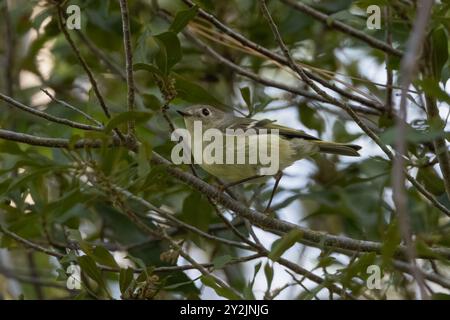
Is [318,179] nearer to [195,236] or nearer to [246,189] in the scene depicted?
[246,189]

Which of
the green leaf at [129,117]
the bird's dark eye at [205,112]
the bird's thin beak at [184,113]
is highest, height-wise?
the bird's dark eye at [205,112]

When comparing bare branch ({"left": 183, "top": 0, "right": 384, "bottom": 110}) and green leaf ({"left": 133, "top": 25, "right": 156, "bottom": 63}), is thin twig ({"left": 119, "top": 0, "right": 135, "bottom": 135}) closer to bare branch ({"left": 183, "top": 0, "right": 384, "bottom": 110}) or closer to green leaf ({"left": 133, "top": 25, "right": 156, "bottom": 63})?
green leaf ({"left": 133, "top": 25, "right": 156, "bottom": 63})

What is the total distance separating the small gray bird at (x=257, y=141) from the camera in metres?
3.96

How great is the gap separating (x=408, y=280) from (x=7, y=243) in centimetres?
212

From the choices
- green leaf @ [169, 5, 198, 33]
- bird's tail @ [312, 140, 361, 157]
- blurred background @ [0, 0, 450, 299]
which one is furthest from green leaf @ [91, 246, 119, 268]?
bird's tail @ [312, 140, 361, 157]

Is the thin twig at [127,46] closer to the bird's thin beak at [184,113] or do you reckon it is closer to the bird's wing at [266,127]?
the bird's thin beak at [184,113]

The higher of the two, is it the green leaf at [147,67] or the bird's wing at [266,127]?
the bird's wing at [266,127]

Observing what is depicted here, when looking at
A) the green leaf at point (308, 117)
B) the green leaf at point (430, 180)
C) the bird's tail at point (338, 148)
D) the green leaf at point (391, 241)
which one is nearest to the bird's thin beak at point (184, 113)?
the bird's tail at point (338, 148)

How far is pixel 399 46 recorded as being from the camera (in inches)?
166

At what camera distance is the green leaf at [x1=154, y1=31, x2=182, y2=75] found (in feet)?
10.00

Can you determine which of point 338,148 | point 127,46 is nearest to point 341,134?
point 338,148

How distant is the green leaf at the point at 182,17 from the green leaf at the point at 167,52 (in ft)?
0.15

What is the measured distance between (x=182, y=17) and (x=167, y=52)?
0.49 ft
